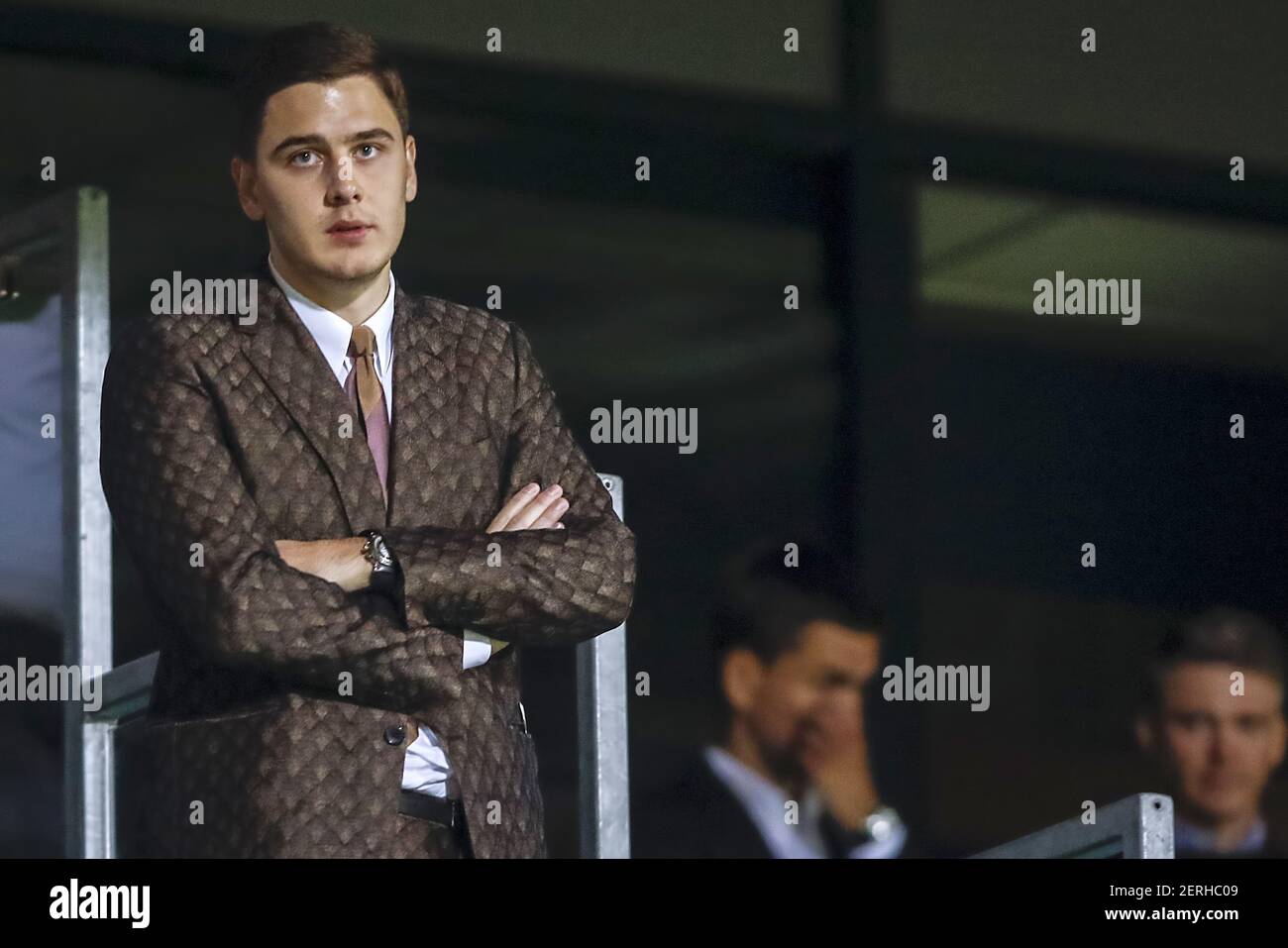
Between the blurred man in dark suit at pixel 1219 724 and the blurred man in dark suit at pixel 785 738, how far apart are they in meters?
0.60

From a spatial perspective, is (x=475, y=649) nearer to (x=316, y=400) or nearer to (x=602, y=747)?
(x=602, y=747)

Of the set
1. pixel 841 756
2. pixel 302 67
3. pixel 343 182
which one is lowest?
pixel 841 756

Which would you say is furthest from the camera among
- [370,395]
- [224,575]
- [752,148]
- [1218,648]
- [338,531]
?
[752,148]

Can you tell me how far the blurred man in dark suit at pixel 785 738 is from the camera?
4309mm

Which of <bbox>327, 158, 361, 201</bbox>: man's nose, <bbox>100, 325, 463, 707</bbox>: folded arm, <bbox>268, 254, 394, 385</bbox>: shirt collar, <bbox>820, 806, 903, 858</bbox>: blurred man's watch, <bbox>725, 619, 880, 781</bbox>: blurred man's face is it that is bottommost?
<bbox>820, 806, 903, 858</bbox>: blurred man's watch

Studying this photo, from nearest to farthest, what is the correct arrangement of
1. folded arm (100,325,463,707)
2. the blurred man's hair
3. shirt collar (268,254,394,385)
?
folded arm (100,325,463,707) < shirt collar (268,254,394,385) < the blurred man's hair

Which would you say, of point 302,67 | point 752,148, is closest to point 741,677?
point 752,148

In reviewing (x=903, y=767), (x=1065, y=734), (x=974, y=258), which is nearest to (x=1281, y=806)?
(x=1065, y=734)

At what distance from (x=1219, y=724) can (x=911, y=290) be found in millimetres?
1142

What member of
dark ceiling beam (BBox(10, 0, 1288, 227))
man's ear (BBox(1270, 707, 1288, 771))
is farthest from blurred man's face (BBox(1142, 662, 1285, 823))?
dark ceiling beam (BBox(10, 0, 1288, 227))

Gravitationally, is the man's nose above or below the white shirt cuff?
above

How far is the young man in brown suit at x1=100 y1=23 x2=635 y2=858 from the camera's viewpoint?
11.0 ft

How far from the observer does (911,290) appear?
4.72m

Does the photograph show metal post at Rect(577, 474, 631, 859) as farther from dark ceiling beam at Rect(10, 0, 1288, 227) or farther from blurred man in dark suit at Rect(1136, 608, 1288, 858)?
blurred man in dark suit at Rect(1136, 608, 1288, 858)
